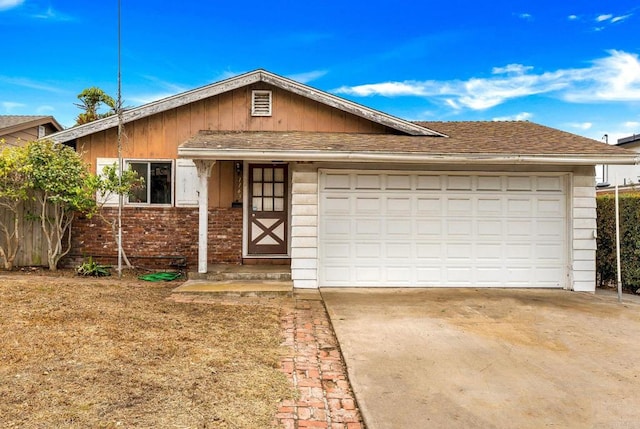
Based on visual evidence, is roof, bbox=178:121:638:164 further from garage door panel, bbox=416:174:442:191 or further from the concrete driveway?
the concrete driveway

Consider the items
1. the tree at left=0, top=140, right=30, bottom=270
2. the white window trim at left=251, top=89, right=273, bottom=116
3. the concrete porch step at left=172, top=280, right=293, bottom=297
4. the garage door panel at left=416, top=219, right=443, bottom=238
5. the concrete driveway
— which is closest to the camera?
the concrete driveway

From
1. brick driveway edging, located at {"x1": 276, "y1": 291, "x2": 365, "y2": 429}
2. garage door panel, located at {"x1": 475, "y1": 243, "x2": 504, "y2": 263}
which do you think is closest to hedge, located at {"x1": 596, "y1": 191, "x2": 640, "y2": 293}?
garage door panel, located at {"x1": 475, "y1": 243, "x2": 504, "y2": 263}

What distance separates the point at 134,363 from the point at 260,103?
283 inches

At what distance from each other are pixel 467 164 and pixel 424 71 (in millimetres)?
14987

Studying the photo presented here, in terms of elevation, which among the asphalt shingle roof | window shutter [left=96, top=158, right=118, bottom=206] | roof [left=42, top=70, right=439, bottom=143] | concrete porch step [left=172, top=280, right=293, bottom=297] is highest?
roof [left=42, top=70, right=439, bottom=143]

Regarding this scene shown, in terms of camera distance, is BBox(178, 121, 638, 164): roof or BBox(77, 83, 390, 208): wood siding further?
BBox(77, 83, 390, 208): wood siding

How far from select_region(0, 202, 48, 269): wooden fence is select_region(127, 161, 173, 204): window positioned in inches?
77.2

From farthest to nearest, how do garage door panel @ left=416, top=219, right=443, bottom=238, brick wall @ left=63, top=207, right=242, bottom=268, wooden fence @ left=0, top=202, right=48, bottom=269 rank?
brick wall @ left=63, top=207, right=242, bottom=268
wooden fence @ left=0, top=202, right=48, bottom=269
garage door panel @ left=416, top=219, right=443, bottom=238

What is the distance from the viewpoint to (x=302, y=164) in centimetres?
784

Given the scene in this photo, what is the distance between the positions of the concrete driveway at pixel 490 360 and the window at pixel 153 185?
4821mm

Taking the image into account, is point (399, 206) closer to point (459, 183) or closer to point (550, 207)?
point (459, 183)

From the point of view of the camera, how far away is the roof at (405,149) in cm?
737

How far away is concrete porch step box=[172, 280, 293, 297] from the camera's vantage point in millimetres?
7043

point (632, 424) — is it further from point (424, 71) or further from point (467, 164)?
Answer: point (424, 71)
